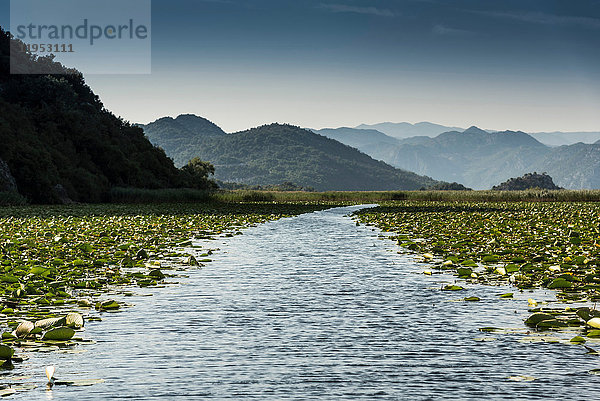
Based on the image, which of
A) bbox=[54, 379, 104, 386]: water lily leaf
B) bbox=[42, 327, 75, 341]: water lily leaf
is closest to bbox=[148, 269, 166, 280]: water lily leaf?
bbox=[42, 327, 75, 341]: water lily leaf

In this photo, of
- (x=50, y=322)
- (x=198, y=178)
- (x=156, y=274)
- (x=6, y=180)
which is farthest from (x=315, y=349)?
(x=198, y=178)

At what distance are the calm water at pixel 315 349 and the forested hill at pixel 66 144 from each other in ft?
123

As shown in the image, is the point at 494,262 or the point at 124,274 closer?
the point at 124,274

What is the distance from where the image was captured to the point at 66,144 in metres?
56.1

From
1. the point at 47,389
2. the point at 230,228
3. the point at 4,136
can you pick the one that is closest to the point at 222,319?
the point at 47,389

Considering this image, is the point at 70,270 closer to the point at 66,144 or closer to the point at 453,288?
the point at 453,288

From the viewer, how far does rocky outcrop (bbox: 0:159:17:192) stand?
4028 centimetres

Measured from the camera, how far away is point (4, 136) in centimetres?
4369

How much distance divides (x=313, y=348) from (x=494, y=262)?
784 centimetres

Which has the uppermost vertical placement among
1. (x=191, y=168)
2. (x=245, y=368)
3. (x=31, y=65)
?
(x=31, y=65)

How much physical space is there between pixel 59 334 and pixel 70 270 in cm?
511

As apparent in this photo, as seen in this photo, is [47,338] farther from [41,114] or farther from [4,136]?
[41,114]

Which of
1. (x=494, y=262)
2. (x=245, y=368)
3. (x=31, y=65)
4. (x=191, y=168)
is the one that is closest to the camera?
(x=245, y=368)

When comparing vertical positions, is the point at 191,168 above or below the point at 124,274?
above
